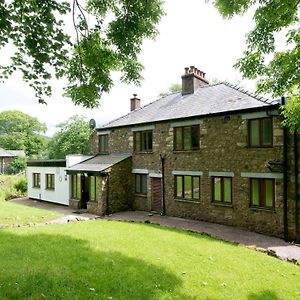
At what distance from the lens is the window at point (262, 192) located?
43.7ft

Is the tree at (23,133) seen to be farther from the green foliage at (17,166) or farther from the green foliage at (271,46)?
the green foliage at (271,46)

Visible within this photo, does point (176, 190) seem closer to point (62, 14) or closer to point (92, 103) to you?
point (92, 103)

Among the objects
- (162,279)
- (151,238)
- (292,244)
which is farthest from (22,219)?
(292,244)

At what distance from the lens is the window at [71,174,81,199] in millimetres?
20344

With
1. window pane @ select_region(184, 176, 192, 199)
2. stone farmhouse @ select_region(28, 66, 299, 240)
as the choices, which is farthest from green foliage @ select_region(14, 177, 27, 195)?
window pane @ select_region(184, 176, 192, 199)

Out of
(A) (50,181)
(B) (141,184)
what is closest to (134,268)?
(B) (141,184)

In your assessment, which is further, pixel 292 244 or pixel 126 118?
pixel 126 118

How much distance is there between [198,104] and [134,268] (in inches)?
472

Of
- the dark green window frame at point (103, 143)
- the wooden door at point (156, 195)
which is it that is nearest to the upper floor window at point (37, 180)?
the dark green window frame at point (103, 143)

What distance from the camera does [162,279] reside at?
732cm

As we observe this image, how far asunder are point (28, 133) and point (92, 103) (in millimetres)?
66046

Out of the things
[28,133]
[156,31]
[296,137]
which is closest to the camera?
[156,31]

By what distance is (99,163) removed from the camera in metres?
19.9

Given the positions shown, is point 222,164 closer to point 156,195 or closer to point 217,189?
point 217,189
